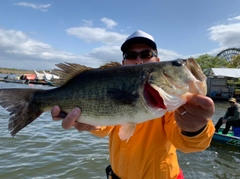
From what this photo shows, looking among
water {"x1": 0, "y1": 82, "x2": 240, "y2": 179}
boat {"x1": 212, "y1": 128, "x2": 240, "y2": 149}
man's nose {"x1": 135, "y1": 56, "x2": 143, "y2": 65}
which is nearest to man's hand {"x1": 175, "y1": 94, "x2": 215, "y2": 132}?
man's nose {"x1": 135, "y1": 56, "x2": 143, "y2": 65}

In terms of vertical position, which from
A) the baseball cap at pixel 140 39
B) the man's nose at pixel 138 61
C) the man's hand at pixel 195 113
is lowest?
the man's hand at pixel 195 113

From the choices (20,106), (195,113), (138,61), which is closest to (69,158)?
(20,106)

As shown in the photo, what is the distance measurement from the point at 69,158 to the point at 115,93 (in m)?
6.61

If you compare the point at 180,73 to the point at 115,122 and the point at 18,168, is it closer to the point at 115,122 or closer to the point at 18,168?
the point at 115,122

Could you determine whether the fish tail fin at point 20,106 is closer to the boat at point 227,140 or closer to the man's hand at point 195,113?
the man's hand at point 195,113

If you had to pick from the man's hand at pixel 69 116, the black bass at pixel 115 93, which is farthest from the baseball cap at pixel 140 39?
the man's hand at pixel 69 116

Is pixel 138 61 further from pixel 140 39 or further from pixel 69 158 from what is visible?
pixel 69 158

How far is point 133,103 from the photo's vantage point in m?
2.14

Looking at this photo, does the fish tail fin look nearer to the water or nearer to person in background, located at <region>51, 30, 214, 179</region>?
person in background, located at <region>51, 30, 214, 179</region>

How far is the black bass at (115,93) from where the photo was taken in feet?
6.71

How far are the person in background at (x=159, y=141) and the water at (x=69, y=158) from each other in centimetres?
469

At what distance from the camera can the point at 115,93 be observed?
7.35ft

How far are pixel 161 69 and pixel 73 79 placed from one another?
3.53 feet

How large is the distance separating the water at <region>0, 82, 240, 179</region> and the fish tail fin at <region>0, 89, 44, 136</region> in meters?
4.77
